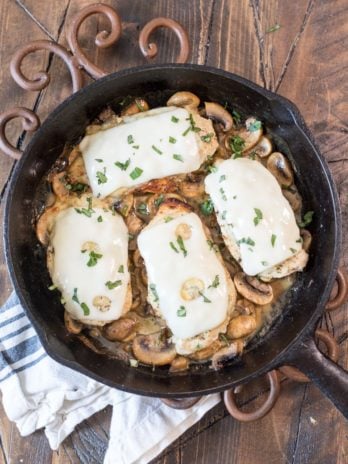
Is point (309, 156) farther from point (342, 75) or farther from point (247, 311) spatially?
point (247, 311)

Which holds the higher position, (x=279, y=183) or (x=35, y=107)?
(x=35, y=107)

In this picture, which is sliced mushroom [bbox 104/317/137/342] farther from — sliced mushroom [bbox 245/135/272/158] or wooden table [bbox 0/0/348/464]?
sliced mushroom [bbox 245/135/272/158]

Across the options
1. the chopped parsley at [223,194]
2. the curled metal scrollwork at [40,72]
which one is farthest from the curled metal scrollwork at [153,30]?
the chopped parsley at [223,194]

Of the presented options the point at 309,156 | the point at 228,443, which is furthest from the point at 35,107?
the point at 228,443

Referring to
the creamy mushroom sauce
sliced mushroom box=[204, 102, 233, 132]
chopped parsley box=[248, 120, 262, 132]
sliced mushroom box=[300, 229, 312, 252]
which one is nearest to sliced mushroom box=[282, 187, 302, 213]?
the creamy mushroom sauce

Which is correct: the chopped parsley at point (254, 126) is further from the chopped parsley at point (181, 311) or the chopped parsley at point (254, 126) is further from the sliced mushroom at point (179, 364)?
the sliced mushroom at point (179, 364)
